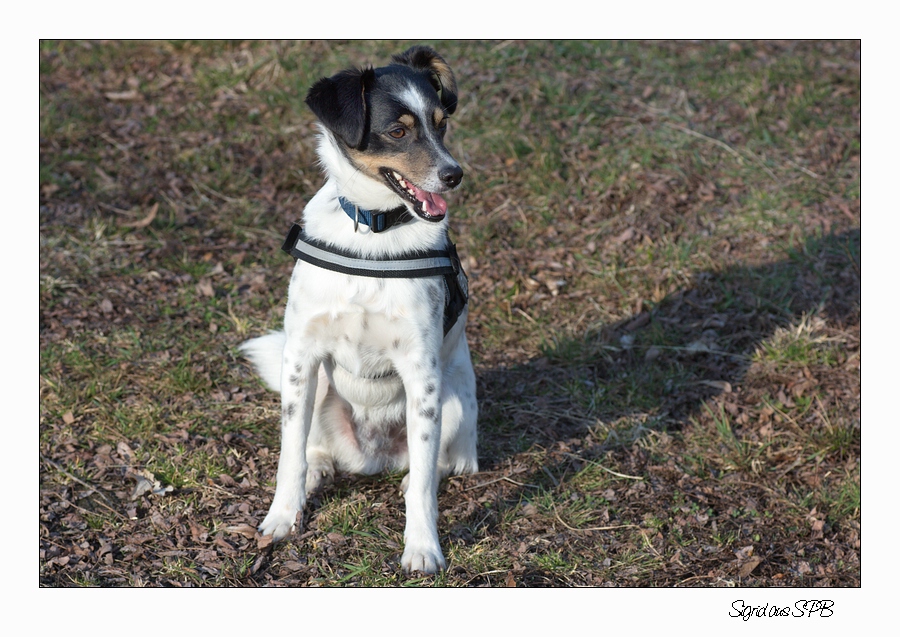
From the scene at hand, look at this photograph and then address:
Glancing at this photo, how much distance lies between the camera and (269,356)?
4254mm

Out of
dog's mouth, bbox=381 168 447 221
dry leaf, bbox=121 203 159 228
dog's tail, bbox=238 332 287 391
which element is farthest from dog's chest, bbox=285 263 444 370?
dry leaf, bbox=121 203 159 228

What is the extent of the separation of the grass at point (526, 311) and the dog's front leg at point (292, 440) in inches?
4.8

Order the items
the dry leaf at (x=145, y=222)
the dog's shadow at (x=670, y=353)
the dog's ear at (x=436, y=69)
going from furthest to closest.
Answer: the dry leaf at (x=145, y=222), the dog's shadow at (x=670, y=353), the dog's ear at (x=436, y=69)

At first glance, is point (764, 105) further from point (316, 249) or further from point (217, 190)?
point (316, 249)

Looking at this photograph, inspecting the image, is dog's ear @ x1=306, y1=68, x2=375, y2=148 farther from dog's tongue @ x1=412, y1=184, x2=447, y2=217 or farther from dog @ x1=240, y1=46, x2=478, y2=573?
dog's tongue @ x1=412, y1=184, x2=447, y2=217

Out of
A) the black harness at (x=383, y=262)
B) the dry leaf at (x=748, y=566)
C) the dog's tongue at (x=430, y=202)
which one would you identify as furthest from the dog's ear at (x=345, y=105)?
the dry leaf at (x=748, y=566)

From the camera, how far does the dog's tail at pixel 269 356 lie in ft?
13.9

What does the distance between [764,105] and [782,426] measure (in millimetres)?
3672

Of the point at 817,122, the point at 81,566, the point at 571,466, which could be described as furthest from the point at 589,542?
the point at 817,122

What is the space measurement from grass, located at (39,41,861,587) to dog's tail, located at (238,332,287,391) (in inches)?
11.1

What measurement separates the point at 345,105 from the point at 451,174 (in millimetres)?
470

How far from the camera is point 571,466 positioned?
14.0ft

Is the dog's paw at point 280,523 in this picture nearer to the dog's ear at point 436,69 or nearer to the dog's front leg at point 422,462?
the dog's front leg at point 422,462

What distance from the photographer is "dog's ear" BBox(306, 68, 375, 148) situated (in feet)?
10.5
